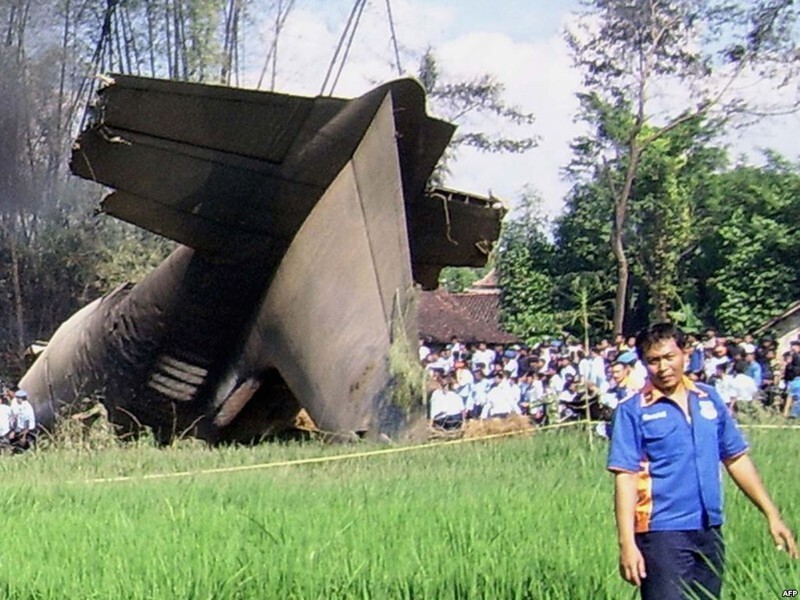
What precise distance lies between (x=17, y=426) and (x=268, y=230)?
5498 mm

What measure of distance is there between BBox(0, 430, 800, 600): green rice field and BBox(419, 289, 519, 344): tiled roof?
38.2 meters

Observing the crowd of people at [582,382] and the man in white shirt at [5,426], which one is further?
the man in white shirt at [5,426]

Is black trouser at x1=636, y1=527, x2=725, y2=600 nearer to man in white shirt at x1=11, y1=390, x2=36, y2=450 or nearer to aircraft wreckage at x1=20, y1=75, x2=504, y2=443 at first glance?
aircraft wreckage at x1=20, y1=75, x2=504, y2=443

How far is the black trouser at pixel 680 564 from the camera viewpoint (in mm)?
5000

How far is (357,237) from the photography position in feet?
44.0

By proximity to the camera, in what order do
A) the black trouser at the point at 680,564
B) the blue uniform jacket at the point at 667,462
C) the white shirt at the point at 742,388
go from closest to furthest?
the black trouser at the point at 680,564
the blue uniform jacket at the point at 667,462
the white shirt at the point at 742,388

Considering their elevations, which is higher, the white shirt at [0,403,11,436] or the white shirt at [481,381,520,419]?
the white shirt at [481,381,520,419]

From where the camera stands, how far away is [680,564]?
504 cm

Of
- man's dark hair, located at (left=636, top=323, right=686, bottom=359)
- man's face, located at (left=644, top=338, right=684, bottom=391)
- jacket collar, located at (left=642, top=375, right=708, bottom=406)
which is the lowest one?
jacket collar, located at (left=642, top=375, right=708, bottom=406)

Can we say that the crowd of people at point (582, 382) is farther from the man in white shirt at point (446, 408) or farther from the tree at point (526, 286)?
the tree at point (526, 286)

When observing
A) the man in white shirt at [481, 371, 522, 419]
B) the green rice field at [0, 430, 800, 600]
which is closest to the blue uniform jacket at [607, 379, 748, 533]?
the green rice field at [0, 430, 800, 600]

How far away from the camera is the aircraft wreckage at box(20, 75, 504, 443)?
13086 mm

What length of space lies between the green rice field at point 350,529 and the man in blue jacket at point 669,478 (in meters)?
0.20

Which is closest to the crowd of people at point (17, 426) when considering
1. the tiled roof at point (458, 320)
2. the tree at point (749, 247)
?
the tree at point (749, 247)
